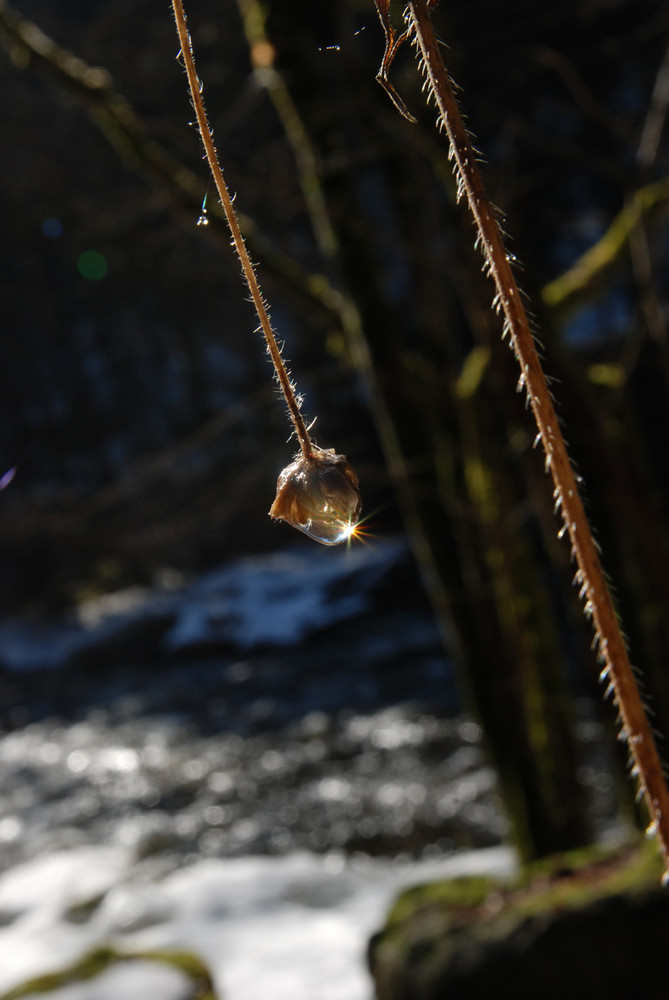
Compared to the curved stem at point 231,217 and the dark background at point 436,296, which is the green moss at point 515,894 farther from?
the curved stem at point 231,217

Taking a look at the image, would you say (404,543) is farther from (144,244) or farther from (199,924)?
(144,244)

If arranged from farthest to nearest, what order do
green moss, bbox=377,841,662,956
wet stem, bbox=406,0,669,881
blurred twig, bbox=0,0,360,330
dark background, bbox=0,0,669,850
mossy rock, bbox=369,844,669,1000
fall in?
1. blurred twig, bbox=0,0,360,330
2. dark background, bbox=0,0,669,850
3. green moss, bbox=377,841,662,956
4. mossy rock, bbox=369,844,669,1000
5. wet stem, bbox=406,0,669,881

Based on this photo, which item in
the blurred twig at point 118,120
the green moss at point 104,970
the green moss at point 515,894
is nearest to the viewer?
the green moss at point 515,894

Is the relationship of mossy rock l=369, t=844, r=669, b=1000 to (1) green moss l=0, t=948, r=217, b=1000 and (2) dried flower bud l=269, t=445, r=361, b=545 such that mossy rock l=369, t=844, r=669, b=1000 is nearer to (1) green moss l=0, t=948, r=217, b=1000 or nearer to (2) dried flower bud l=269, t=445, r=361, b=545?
(1) green moss l=0, t=948, r=217, b=1000

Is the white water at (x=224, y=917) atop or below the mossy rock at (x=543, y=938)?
atop

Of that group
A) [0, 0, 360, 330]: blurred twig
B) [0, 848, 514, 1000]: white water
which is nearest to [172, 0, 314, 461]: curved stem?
[0, 0, 360, 330]: blurred twig

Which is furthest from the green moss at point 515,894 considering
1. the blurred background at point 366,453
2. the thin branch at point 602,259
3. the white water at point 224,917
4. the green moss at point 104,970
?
the thin branch at point 602,259

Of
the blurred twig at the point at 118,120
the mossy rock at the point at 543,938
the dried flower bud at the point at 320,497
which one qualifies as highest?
the blurred twig at the point at 118,120
